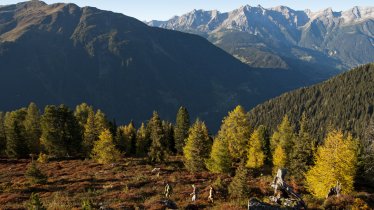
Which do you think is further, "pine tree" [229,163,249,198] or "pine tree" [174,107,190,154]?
"pine tree" [174,107,190,154]

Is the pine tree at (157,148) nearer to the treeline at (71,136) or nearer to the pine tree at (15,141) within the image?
the treeline at (71,136)

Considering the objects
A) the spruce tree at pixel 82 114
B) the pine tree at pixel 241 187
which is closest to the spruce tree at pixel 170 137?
the spruce tree at pixel 82 114

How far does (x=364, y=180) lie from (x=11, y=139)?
67.4 metres

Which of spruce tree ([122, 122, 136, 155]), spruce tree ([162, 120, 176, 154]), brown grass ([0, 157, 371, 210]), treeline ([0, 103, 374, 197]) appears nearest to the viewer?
brown grass ([0, 157, 371, 210])

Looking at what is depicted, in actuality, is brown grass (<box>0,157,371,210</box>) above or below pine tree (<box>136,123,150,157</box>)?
below

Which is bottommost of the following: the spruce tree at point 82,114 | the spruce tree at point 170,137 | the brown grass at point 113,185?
the brown grass at point 113,185

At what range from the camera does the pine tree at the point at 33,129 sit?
76.8 meters

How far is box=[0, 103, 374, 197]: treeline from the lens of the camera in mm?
41719

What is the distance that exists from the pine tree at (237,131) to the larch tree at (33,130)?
140ft

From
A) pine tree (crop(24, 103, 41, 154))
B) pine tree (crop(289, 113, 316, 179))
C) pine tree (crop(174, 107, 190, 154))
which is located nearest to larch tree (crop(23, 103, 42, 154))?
pine tree (crop(24, 103, 41, 154))

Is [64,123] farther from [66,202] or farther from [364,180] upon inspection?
[364,180]

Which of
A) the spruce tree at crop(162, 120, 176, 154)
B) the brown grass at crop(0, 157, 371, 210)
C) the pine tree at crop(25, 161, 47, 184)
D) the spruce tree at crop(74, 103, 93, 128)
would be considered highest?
the spruce tree at crop(74, 103, 93, 128)

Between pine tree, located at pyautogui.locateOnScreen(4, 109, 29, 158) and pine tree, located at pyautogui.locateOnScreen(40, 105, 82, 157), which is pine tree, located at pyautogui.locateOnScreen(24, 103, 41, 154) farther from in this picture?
pine tree, located at pyautogui.locateOnScreen(40, 105, 82, 157)

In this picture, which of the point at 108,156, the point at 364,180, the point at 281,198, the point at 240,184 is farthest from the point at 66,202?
the point at 364,180
